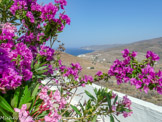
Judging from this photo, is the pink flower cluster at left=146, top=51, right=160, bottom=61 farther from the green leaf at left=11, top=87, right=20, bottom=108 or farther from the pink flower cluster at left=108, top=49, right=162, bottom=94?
the green leaf at left=11, top=87, right=20, bottom=108

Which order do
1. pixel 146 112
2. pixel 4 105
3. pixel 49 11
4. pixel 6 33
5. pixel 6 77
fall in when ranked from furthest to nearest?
pixel 146 112
pixel 49 11
pixel 6 33
pixel 4 105
pixel 6 77

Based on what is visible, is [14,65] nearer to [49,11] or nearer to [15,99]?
[15,99]

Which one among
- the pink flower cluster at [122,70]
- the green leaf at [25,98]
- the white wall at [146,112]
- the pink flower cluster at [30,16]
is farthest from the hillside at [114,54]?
the green leaf at [25,98]

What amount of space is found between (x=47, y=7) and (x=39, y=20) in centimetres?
33

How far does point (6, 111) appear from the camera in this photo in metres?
1.29

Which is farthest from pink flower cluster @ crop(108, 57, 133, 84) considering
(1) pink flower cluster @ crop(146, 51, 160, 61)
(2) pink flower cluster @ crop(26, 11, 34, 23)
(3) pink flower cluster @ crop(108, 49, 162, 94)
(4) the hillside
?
(4) the hillside

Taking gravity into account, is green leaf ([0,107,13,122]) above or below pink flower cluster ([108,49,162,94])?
below

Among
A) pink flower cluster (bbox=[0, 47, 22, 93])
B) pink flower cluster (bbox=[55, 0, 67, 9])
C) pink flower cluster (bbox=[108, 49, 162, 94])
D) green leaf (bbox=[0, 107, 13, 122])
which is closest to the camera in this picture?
pink flower cluster (bbox=[0, 47, 22, 93])

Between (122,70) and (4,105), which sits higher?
(122,70)

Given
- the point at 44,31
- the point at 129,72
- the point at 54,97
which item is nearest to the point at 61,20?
the point at 44,31

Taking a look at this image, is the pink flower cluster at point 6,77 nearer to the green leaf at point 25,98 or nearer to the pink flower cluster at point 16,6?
the green leaf at point 25,98

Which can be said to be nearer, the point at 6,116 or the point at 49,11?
the point at 6,116

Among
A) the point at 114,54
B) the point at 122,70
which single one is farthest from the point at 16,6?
the point at 114,54

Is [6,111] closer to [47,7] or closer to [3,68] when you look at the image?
[3,68]
